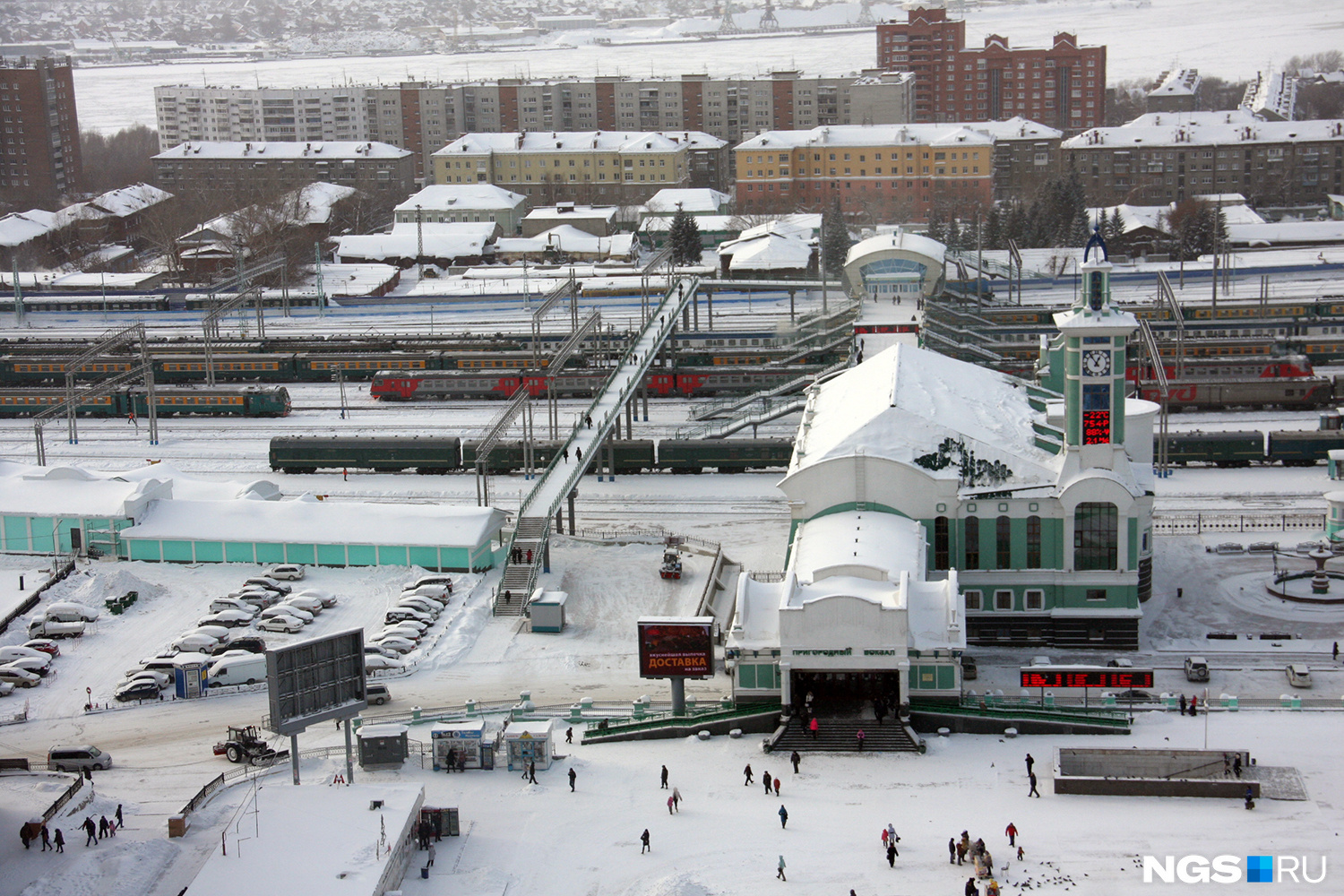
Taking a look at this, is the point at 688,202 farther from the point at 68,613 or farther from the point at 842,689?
the point at 842,689

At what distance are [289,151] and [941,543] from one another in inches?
4689

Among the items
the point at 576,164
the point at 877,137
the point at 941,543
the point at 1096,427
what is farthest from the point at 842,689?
the point at 576,164

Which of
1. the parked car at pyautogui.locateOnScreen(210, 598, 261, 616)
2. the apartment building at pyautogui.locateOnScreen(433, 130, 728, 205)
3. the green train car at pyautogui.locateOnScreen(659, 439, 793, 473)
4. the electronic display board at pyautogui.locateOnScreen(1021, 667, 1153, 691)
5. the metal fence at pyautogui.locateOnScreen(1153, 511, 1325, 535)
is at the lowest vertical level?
the parked car at pyautogui.locateOnScreen(210, 598, 261, 616)

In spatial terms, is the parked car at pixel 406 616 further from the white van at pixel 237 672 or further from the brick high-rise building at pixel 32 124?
the brick high-rise building at pixel 32 124

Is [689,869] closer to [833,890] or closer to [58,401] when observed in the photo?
[833,890]

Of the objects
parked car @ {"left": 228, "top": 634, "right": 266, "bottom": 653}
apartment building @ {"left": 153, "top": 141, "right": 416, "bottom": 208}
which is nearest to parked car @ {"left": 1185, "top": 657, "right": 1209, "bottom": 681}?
parked car @ {"left": 228, "top": 634, "right": 266, "bottom": 653}

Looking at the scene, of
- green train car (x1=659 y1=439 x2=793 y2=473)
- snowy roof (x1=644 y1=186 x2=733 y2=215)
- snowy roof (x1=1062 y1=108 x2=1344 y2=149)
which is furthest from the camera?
snowy roof (x1=1062 y1=108 x2=1344 y2=149)

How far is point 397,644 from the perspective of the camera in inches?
1927

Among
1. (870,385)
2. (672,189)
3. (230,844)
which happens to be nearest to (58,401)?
(870,385)

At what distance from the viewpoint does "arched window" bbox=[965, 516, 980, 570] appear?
159 ft

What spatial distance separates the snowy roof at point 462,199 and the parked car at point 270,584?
81.1m

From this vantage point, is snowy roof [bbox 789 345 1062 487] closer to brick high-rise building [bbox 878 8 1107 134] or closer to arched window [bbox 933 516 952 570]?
arched window [bbox 933 516 952 570]

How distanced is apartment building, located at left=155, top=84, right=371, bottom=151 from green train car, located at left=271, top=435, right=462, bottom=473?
112026mm

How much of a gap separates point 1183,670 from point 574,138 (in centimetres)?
10886
